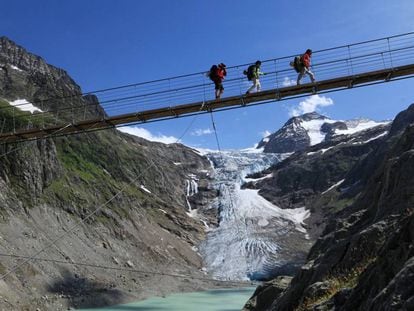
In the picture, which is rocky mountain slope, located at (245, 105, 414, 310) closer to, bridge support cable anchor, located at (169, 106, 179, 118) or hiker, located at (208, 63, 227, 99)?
hiker, located at (208, 63, 227, 99)

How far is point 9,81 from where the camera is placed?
4609 inches

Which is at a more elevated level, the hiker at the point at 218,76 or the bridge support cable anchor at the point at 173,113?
the hiker at the point at 218,76

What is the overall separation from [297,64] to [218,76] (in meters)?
3.57

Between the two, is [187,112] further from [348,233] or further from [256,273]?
[256,273]

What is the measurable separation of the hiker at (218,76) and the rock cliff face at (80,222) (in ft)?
19.1

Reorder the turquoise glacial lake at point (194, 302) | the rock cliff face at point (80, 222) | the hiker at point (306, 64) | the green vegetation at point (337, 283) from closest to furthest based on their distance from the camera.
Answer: the green vegetation at point (337, 283) → the hiker at point (306, 64) → the rock cliff face at point (80, 222) → the turquoise glacial lake at point (194, 302)

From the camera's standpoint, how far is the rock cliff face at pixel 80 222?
170 ft

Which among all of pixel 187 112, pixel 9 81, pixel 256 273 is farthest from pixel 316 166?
pixel 187 112

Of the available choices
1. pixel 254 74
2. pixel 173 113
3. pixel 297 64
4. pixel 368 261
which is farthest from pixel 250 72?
pixel 368 261

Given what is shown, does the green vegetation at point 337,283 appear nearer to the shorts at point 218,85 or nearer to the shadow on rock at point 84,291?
the shorts at point 218,85

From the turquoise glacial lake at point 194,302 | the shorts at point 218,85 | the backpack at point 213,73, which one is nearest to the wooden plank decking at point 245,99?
the shorts at point 218,85

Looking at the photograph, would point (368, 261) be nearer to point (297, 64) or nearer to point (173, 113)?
point (297, 64)

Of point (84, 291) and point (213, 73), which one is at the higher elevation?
point (213, 73)

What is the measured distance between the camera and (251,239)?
12812cm
